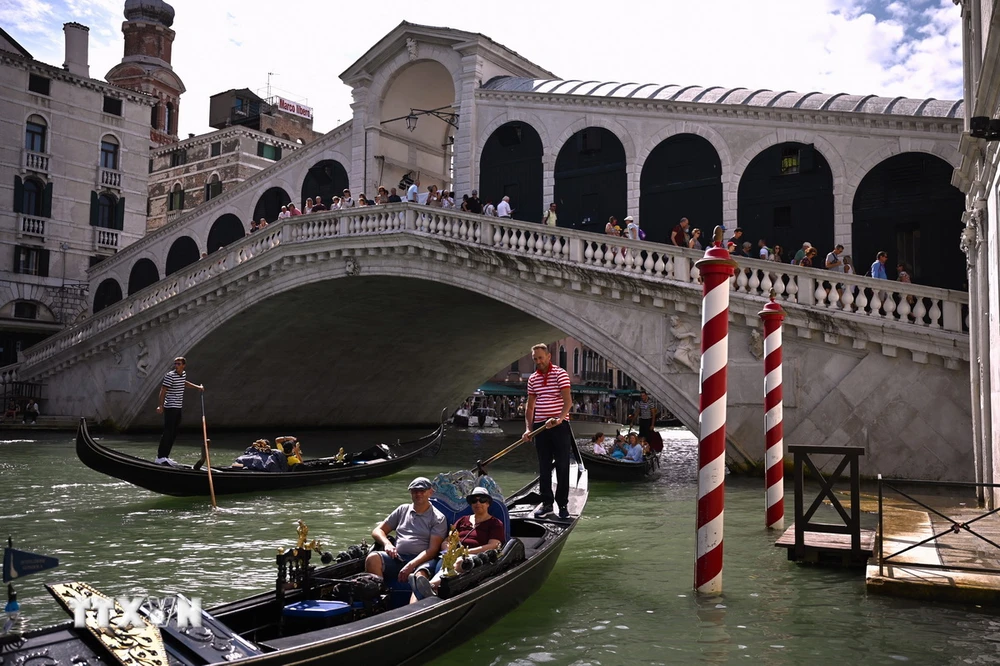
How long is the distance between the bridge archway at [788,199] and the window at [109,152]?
1842 centimetres

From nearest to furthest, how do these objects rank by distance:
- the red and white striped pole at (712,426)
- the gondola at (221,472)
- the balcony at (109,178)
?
the red and white striped pole at (712,426), the gondola at (221,472), the balcony at (109,178)

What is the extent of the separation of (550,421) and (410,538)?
5.96 ft

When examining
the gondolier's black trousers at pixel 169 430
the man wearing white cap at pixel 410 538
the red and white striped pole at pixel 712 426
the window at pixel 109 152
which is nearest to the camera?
the man wearing white cap at pixel 410 538

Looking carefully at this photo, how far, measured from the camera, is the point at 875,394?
34.3 ft

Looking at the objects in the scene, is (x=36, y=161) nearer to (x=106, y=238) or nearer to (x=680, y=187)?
(x=106, y=238)

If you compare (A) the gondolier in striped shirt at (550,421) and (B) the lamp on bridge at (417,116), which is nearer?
(A) the gondolier in striped shirt at (550,421)

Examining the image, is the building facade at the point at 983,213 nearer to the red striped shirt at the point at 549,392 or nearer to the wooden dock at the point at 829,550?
the wooden dock at the point at 829,550

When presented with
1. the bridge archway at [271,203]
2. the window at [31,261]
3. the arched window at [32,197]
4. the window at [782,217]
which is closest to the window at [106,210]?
the arched window at [32,197]

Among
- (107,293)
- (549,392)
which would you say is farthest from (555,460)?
(107,293)

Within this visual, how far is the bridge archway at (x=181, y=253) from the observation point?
72.9 ft

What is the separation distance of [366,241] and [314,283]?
1600 mm

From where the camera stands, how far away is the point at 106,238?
25.0 metres

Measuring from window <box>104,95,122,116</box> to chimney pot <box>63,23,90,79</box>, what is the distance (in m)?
0.79

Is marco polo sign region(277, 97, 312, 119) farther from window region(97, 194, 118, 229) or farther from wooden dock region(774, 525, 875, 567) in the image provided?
wooden dock region(774, 525, 875, 567)
